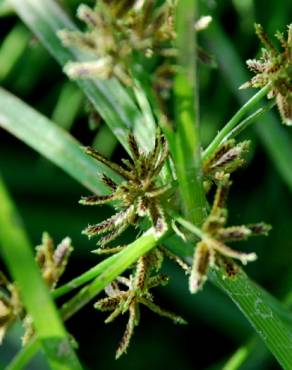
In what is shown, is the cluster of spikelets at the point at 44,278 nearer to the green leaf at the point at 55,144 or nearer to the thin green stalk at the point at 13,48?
the green leaf at the point at 55,144

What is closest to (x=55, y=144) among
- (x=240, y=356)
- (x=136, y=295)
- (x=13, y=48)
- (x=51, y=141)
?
(x=51, y=141)

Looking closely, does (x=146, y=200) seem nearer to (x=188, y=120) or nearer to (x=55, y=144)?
(x=188, y=120)

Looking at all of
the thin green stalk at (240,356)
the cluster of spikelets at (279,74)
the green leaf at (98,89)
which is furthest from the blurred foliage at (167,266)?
the cluster of spikelets at (279,74)

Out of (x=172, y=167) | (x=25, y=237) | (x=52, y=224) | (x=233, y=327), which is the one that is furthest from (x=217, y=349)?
(x=25, y=237)

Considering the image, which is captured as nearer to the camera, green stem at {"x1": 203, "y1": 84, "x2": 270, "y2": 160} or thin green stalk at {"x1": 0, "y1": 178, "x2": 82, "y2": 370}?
thin green stalk at {"x1": 0, "y1": 178, "x2": 82, "y2": 370}

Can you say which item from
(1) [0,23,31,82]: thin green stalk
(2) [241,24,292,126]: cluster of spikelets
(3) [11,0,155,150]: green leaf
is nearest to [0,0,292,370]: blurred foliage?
(1) [0,23,31,82]: thin green stalk

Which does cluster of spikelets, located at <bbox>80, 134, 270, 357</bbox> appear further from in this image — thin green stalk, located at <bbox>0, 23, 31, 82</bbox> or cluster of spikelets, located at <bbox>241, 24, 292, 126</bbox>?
thin green stalk, located at <bbox>0, 23, 31, 82</bbox>
